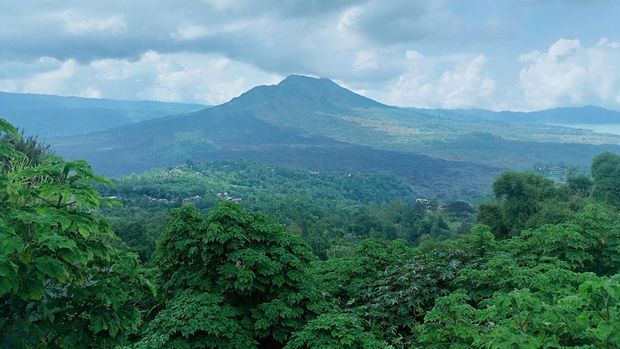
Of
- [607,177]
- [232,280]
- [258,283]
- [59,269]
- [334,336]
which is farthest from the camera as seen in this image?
[607,177]

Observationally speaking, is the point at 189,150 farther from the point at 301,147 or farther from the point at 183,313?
the point at 183,313

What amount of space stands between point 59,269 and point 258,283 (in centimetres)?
380

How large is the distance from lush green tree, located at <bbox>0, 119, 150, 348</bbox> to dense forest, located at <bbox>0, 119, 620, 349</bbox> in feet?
0.04

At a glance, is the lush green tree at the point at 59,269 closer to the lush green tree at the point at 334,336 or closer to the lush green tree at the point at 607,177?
the lush green tree at the point at 334,336

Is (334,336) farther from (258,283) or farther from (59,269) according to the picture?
(59,269)

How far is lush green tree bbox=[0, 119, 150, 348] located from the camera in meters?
3.24

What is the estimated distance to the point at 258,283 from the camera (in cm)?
682

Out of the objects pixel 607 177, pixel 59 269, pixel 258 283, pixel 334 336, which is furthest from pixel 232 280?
pixel 607 177

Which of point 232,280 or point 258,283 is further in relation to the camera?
point 258,283

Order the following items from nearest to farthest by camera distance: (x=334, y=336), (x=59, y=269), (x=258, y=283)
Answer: (x=59, y=269) → (x=334, y=336) → (x=258, y=283)

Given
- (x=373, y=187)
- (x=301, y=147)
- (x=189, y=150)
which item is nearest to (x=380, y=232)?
(x=373, y=187)

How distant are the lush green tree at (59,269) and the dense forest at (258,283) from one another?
0.01 meters

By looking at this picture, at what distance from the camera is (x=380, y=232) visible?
49250 millimetres

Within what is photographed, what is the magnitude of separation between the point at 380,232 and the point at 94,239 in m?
46.3
